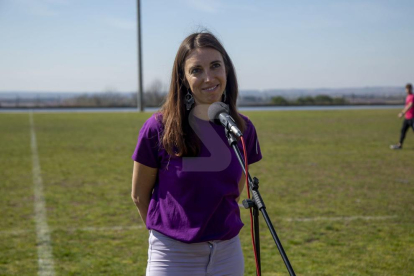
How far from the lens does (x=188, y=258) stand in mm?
2328

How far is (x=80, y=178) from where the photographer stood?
1062cm

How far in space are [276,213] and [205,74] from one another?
208 inches

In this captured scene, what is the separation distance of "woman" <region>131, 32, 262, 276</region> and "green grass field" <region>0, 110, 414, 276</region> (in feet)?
9.19

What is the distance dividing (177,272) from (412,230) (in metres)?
5.01

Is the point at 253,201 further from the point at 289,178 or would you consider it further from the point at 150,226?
the point at 289,178

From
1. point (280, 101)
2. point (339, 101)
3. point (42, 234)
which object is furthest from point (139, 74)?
point (42, 234)

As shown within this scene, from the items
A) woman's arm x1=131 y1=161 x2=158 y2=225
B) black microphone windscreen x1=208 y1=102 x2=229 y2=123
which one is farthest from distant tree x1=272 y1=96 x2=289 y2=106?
black microphone windscreen x1=208 y1=102 x2=229 y2=123

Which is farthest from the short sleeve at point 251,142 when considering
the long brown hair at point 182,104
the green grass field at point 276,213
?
the green grass field at point 276,213

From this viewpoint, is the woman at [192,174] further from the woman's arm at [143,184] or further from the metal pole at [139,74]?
the metal pole at [139,74]

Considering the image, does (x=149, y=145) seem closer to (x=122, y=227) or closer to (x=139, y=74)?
(x=122, y=227)

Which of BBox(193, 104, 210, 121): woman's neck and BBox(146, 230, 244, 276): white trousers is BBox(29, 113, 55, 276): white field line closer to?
BBox(146, 230, 244, 276): white trousers

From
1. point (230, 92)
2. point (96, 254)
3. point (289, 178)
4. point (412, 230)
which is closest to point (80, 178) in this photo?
point (289, 178)

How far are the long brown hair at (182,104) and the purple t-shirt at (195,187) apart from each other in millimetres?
37

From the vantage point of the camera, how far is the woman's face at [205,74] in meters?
2.40
